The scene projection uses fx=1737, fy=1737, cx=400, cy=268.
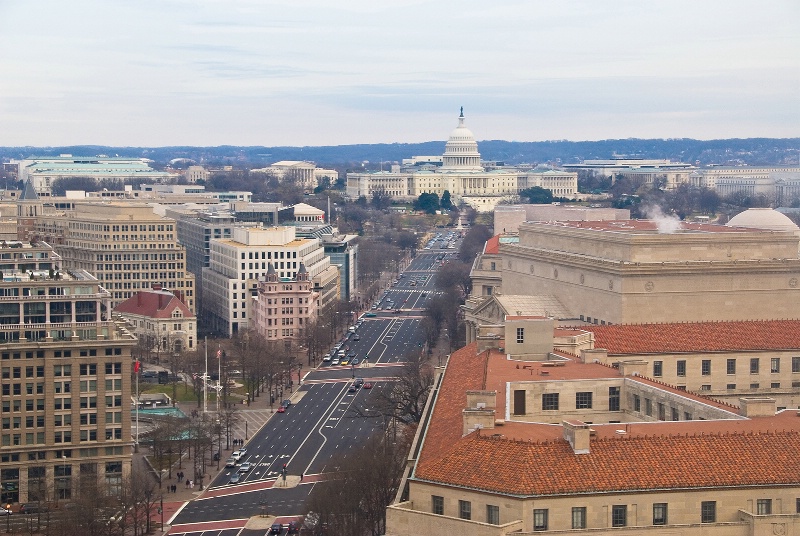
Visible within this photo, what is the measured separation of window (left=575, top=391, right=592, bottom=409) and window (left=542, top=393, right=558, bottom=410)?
995 millimetres

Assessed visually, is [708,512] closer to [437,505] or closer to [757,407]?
[437,505]

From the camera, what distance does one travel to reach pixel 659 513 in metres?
55.5

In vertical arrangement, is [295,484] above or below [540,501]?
below

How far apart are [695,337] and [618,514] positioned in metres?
41.4

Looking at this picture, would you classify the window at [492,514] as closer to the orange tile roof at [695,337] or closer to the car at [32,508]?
the orange tile roof at [695,337]

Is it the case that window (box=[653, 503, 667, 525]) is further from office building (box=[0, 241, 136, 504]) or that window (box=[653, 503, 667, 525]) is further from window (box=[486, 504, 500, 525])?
office building (box=[0, 241, 136, 504])

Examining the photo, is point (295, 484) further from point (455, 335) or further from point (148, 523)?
point (455, 335)

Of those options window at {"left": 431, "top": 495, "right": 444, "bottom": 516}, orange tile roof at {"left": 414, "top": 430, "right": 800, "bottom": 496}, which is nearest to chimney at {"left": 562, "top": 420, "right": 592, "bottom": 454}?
orange tile roof at {"left": 414, "top": 430, "right": 800, "bottom": 496}

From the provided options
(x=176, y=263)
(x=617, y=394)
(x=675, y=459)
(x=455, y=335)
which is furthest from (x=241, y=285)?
(x=675, y=459)

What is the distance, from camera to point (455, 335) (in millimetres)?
164000

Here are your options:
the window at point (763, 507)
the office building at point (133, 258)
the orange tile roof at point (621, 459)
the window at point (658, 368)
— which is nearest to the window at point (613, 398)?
the orange tile roof at point (621, 459)

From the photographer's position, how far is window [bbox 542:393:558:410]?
245ft

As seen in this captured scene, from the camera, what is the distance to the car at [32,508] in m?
90.6

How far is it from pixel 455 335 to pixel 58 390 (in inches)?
2670
